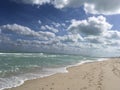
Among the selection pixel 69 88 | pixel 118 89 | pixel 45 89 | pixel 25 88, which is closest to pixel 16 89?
pixel 25 88

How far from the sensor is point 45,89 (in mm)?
10211

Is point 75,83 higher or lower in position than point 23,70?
lower

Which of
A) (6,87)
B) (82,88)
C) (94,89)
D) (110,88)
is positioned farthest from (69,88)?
(6,87)

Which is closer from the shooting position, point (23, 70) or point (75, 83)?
point (75, 83)

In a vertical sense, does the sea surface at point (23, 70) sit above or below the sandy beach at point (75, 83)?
above

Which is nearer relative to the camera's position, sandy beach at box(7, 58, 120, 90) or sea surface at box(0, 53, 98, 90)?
sandy beach at box(7, 58, 120, 90)

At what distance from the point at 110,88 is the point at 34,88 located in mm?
4234

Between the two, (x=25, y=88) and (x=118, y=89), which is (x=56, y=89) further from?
(x=118, y=89)

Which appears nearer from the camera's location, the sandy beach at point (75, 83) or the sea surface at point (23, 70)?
the sandy beach at point (75, 83)

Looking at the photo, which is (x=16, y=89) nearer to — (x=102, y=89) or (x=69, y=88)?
(x=69, y=88)

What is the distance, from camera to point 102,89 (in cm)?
1016

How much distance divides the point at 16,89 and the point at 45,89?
Answer: 5.14ft

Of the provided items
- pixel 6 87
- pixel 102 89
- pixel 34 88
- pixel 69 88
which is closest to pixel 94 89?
pixel 102 89

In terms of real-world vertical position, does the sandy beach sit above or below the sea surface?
below
